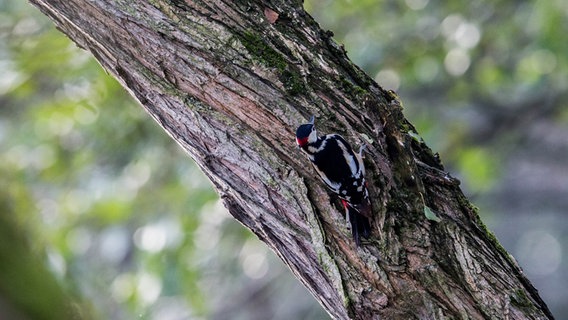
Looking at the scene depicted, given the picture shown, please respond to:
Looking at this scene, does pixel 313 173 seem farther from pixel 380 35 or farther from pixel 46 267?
pixel 380 35

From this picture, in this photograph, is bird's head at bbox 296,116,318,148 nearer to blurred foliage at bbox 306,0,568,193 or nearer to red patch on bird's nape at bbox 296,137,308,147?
red patch on bird's nape at bbox 296,137,308,147

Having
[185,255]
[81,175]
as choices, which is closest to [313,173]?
[185,255]

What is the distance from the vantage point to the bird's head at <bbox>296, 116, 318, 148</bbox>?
7.29ft

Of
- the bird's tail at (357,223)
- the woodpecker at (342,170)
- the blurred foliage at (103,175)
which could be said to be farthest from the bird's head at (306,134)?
the blurred foliage at (103,175)

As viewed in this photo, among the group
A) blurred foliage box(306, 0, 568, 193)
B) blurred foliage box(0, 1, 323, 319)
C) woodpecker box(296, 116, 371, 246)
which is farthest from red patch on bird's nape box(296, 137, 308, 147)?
blurred foliage box(306, 0, 568, 193)

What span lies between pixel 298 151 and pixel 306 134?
6cm

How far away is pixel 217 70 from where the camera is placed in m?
2.32

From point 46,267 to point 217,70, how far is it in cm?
154

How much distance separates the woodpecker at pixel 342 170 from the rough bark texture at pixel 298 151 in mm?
33

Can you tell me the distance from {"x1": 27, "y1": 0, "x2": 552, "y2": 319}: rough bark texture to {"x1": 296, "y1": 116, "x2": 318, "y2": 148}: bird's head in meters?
0.03

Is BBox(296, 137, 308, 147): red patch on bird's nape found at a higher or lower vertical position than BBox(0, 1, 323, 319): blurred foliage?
lower

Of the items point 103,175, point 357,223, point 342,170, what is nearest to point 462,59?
point 103,175

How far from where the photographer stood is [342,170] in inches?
89.7

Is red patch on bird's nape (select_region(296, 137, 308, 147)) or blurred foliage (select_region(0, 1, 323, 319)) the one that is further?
blurred foliage (select_region(0, 1, 323, 319))
